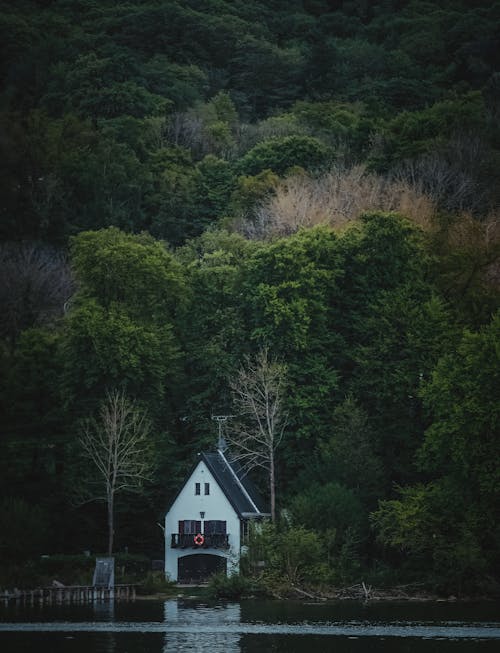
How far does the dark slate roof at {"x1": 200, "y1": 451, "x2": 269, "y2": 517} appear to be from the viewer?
3396 inches

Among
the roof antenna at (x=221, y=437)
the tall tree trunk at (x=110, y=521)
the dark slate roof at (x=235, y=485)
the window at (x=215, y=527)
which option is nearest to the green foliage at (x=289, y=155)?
the roof antenna at (x=221, y=437)

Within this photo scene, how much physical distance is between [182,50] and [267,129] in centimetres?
3885

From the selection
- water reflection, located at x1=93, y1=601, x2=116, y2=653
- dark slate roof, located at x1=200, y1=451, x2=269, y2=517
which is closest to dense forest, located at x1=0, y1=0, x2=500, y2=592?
dark slate roof, located at x1=200, y1=451, x2=269, y2=517

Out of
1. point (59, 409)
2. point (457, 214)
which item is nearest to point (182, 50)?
point (457, 214)

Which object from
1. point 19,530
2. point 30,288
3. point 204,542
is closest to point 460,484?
point 204,542

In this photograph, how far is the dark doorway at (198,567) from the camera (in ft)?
284

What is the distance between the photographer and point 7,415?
8800cm

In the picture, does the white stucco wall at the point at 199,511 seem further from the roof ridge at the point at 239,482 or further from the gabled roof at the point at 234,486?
the roof ridge at the point at 239,482

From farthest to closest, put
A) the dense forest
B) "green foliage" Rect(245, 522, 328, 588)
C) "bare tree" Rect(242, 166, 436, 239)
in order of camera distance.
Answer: "bare tree" Rect(242, 166, 436, 239) < the dense forest < "green foliage" Rect(245, 522, 328, 588)

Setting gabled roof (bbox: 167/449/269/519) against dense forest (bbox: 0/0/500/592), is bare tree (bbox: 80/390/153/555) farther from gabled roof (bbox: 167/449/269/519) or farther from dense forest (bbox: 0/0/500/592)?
gabled roof (bbox: 167/449/269/519)

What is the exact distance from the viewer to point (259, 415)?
85875 mm

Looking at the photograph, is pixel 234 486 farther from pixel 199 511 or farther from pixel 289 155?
pixel 289 155

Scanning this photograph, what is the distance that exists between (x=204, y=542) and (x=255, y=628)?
26.1 metres

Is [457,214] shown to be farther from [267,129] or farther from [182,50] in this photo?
[182,50]
